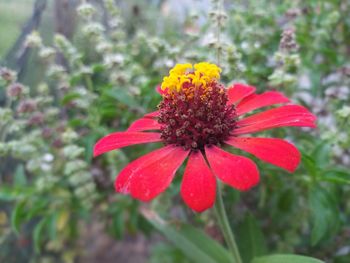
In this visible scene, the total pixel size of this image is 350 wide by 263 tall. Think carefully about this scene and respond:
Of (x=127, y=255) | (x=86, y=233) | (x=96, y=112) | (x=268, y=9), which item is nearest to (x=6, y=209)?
(x=86, y=233)

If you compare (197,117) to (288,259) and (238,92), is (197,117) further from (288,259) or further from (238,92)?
(288,259)

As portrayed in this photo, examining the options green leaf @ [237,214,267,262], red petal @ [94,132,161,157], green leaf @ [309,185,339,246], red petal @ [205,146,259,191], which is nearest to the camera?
red petal @ [205,146,259,191]

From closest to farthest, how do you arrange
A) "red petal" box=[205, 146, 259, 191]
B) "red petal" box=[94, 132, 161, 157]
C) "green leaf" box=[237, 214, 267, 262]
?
"red petal" box=[205, 146, 259, 191] < "red petal" box=[94, 132, 161, 157] < "green leaf" box=[237, 214, 267, 262]

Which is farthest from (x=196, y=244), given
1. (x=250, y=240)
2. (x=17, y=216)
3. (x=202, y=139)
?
(x=17, y=216)

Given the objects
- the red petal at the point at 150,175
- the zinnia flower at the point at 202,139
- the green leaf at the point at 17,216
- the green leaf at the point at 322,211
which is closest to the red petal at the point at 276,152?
the zinnia flower at the point at 202,139

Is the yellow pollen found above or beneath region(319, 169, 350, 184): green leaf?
above

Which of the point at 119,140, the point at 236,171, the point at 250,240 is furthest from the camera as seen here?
the point at 250,240

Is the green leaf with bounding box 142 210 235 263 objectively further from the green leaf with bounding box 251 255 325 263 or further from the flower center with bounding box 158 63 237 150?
the flower center with bounding box 158 63 237 150

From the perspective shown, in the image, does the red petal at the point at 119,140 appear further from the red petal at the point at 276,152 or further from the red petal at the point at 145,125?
the red petal at the point at 276,152

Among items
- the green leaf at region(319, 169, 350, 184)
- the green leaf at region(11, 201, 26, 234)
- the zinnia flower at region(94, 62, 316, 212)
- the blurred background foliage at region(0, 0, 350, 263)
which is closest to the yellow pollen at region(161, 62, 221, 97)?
the zinnia flower at region(94, 62, 316, 212)
